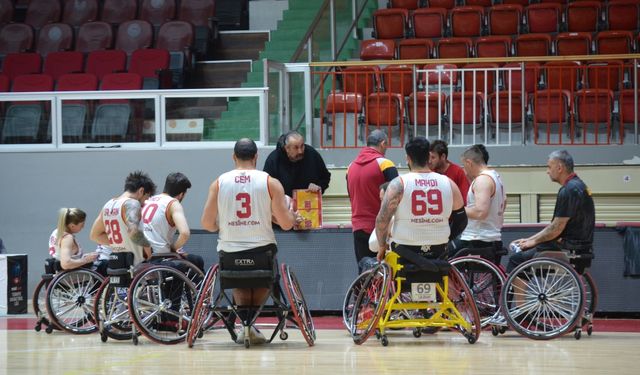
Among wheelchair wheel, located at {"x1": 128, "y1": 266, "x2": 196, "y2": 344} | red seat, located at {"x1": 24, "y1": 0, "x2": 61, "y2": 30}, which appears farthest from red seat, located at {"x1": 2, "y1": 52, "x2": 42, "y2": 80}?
wheelchair wheel, located at {"x1": 128, "y1": 266, "x2": 196, "y2": 344}

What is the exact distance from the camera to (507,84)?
1215cm

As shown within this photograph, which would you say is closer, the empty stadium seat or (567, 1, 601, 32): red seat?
(567, 1, 601, 32): red seat

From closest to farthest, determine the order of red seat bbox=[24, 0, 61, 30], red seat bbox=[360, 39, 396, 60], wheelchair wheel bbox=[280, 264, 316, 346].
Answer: wheelchair wheel bbox=[280, 264, 316, 346] < red seat bbox=[360, 39, 396, 60] < red seat bbox=[24, 0, 61, 30]

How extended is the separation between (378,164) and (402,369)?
8.10 ft

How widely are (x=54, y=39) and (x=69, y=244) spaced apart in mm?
7787

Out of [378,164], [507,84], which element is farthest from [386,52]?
[378,164]

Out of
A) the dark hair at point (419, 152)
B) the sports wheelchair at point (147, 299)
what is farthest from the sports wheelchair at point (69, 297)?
the dark hair at point (419, 152)

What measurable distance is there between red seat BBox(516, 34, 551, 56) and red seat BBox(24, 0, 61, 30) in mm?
7270

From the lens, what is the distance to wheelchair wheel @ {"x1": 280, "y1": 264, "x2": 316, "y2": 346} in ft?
24.2

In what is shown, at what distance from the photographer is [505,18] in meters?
13.9

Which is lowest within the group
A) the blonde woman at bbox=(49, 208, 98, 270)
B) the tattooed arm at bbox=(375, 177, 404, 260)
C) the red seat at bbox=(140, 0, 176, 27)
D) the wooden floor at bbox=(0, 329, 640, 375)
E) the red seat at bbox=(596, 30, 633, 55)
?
the wooden floor at bbox=(0, 329, 640, 375)

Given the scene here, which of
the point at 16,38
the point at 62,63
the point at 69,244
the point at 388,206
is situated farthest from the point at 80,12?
the point at 388,206

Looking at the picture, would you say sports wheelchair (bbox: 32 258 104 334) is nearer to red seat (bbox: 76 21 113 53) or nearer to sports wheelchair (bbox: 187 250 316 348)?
sports wheelchair (bbox: 187 250 316 348)

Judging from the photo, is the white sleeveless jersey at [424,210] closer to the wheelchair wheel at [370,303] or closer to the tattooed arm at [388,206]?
the tattooed arm at [388,206]
